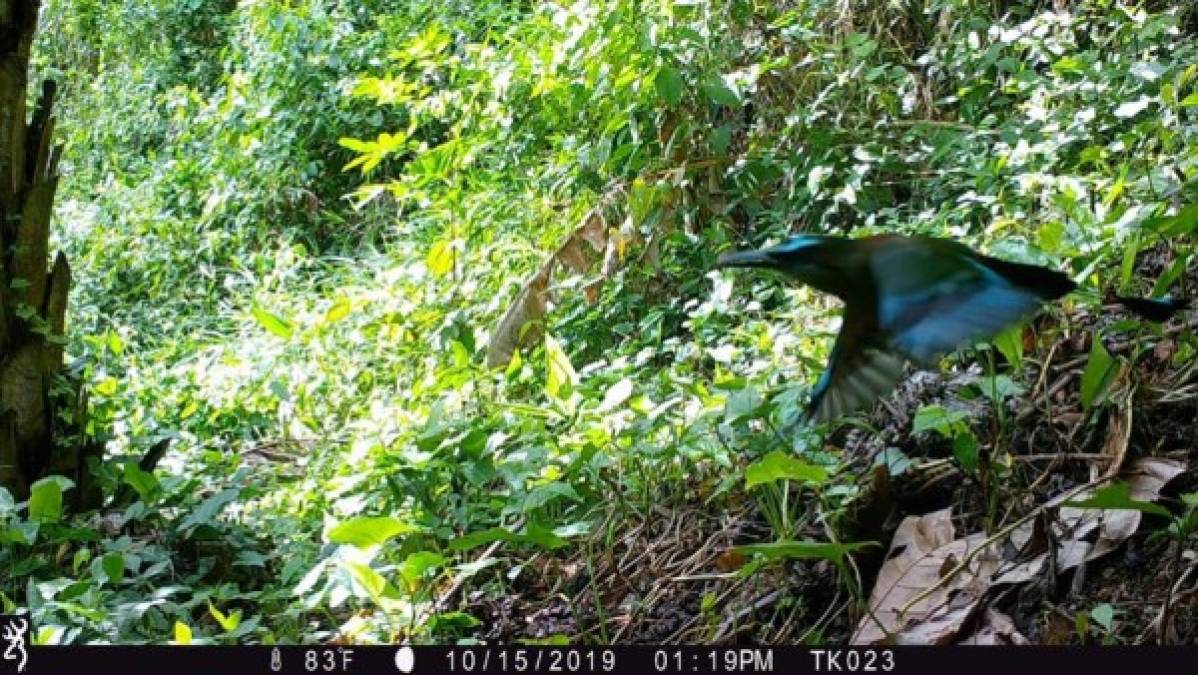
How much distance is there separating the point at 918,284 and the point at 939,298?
0.06 feet

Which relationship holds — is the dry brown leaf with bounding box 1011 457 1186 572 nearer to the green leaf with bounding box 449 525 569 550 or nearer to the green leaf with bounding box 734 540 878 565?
the green leaf with bounding box 734 540 878 565

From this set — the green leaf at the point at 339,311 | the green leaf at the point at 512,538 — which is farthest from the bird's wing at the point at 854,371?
the green leaf at the point at 339,311

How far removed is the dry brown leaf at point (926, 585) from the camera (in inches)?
60.6

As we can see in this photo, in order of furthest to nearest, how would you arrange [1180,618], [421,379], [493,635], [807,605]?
[421,379]
[493,635]
[807,605]
[1180,618]

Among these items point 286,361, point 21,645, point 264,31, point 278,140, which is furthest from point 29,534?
point 264,31

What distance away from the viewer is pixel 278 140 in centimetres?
443

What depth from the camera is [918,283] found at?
33.4 inches

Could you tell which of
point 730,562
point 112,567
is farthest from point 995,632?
point 112,567

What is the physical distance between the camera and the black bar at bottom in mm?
1301

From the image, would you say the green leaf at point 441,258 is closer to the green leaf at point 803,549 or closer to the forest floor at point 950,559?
the forest floor at point 950,559

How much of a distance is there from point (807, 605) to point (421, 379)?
1397mm

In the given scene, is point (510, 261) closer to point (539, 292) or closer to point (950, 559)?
point (539, 292)

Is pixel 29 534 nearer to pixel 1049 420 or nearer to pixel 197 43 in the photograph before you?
pixel 1049 420

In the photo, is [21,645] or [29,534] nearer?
[21,645]
